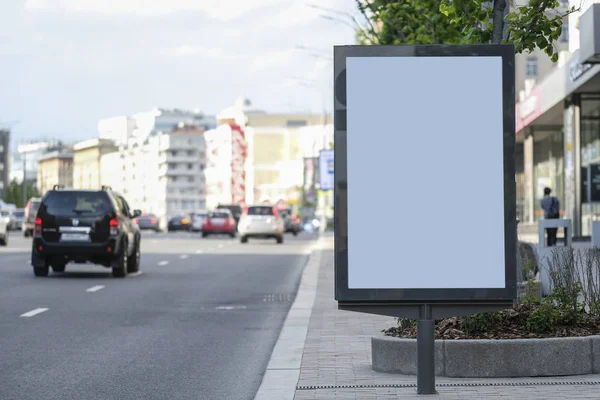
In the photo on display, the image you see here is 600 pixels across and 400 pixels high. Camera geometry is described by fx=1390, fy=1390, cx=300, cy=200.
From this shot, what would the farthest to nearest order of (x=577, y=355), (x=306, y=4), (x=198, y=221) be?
(x=198, y=221), (x=306, y=4), (x=577, y=355)

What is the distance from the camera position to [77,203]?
87.4 ft

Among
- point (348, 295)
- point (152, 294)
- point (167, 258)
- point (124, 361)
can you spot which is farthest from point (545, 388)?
point (167, 258)

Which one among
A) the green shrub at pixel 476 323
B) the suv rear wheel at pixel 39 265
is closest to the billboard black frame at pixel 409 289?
the green shrub at pixel 476 323

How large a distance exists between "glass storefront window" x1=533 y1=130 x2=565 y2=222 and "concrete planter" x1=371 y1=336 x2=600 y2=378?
150 ft

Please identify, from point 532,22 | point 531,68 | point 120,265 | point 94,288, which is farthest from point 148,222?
point 532,22

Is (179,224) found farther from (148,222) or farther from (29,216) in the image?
(29,216)

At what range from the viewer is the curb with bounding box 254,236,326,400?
9266 millimetres

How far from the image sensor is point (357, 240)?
838cm

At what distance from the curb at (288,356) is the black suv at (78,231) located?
7287 millimetres

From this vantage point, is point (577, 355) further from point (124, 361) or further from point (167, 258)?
point (167, 258)

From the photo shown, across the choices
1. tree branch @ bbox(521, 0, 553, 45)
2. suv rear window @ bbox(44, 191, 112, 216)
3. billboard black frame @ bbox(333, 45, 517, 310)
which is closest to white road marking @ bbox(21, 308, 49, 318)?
tree branch @ bbox(521, 0, 553, 45)

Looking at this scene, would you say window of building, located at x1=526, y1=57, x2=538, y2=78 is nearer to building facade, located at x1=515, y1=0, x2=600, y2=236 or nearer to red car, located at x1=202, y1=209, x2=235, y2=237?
red car, located at x1=202, y1=209, x2=235, y2=237

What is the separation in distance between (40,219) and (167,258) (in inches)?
467

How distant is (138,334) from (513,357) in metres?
6.01
